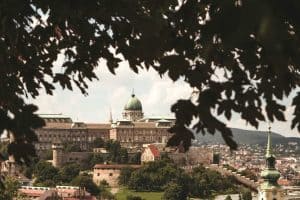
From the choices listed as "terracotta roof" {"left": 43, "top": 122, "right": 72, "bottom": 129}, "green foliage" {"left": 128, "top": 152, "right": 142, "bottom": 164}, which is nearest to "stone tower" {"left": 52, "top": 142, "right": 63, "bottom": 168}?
"green foliage" {"left": 128, "top": 152, "right": 142, "bottom": 164}

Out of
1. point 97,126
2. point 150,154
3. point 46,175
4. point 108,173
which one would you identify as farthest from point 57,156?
point 97,126

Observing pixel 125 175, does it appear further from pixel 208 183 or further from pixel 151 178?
pixel 208 183

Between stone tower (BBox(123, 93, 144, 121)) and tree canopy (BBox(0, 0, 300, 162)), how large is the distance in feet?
325

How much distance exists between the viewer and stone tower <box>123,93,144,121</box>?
10481cm

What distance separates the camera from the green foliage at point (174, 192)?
57331mm

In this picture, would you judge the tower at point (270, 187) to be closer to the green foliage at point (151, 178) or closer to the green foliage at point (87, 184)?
the green foliage at point (151, 178)

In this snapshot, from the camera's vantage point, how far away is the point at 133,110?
106m

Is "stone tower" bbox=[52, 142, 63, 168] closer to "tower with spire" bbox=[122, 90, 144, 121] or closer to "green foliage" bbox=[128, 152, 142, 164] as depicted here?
"green foliage" bbox=[128, 152, 142, 164]

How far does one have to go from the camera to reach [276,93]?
3693 millimetres

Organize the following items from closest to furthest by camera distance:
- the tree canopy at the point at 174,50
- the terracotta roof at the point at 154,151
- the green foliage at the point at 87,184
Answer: the tree canopy at the point at 174,50
the green foliage at the point at 87,184
the terracotta roof at the point at 154,151

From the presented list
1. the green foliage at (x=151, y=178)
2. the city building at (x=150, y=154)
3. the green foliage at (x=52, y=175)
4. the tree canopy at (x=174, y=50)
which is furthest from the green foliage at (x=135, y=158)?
the tree canopy at (x=174, y=50)

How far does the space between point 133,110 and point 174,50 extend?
101968mm

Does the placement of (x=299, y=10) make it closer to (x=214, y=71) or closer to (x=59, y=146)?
(x=214, y=71)

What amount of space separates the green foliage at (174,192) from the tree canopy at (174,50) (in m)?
52.5
